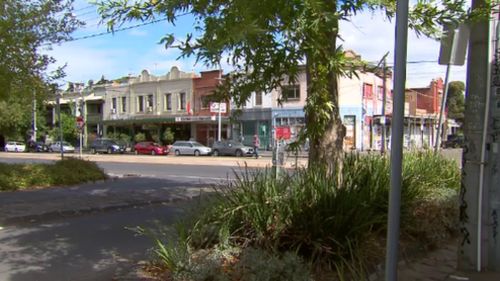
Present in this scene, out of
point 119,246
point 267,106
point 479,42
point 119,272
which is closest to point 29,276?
point 119,272

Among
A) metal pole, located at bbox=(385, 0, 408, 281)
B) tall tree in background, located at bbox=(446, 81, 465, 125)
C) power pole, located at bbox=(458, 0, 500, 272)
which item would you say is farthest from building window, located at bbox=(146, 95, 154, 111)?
metal pole, located at bbox=(385, 0, 408, 281)

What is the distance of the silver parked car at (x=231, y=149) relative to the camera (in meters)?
44.6

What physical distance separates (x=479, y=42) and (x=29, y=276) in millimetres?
5693

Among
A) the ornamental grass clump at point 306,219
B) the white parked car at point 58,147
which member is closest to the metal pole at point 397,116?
the ornamental grass clump at point 306,219

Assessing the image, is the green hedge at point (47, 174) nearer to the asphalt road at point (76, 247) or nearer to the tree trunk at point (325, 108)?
the asphalt road at point (76, 247)

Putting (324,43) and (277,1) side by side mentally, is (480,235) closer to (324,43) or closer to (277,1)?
(324,43)

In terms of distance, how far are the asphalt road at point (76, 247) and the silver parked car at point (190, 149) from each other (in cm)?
3570

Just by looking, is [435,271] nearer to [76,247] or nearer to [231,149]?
[76,247]

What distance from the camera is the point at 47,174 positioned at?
1688 centimetres

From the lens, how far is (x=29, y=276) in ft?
20.7

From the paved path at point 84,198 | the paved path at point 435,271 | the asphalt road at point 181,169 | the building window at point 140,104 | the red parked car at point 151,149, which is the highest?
the building window at point 140,104

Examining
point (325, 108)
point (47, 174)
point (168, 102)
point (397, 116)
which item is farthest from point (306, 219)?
point (168, 102)

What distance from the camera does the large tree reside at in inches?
144

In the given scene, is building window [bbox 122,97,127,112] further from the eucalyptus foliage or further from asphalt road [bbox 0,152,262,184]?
the eucalyptus foliage
